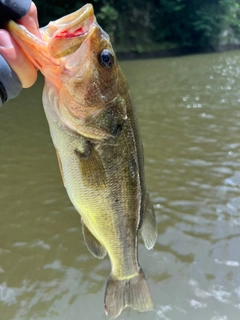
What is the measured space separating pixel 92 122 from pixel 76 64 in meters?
0.28

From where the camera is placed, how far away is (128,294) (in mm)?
2299

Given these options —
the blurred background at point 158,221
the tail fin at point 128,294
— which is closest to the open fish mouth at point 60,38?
the tail fin at point 128,294

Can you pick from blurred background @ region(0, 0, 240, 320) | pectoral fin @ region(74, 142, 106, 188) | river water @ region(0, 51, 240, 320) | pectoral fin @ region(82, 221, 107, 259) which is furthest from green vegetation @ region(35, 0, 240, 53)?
pectoral fin @ region(74, 142, 106, 188)

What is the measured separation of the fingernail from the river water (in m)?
2.82

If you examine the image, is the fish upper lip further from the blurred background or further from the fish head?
the blurred background

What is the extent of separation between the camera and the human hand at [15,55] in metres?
1.52

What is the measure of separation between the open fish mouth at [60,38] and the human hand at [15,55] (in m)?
0.03

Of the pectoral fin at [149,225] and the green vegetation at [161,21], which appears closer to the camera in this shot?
the pectoral fin at [149,225]

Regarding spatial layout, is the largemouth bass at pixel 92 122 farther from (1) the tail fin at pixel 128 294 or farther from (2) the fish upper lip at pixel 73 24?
(1) the tail fin at pixel 128 294

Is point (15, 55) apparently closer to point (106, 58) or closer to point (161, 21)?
point (106, 58)

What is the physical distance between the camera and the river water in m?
3.71

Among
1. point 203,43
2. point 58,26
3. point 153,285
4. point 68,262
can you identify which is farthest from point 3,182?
point 203,43

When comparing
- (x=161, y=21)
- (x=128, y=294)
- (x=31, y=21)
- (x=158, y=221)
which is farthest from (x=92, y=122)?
Result: (x=161, y=21)

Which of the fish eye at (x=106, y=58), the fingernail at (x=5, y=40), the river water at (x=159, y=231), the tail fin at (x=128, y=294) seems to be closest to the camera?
the fingernail at (x=5, y=40)
